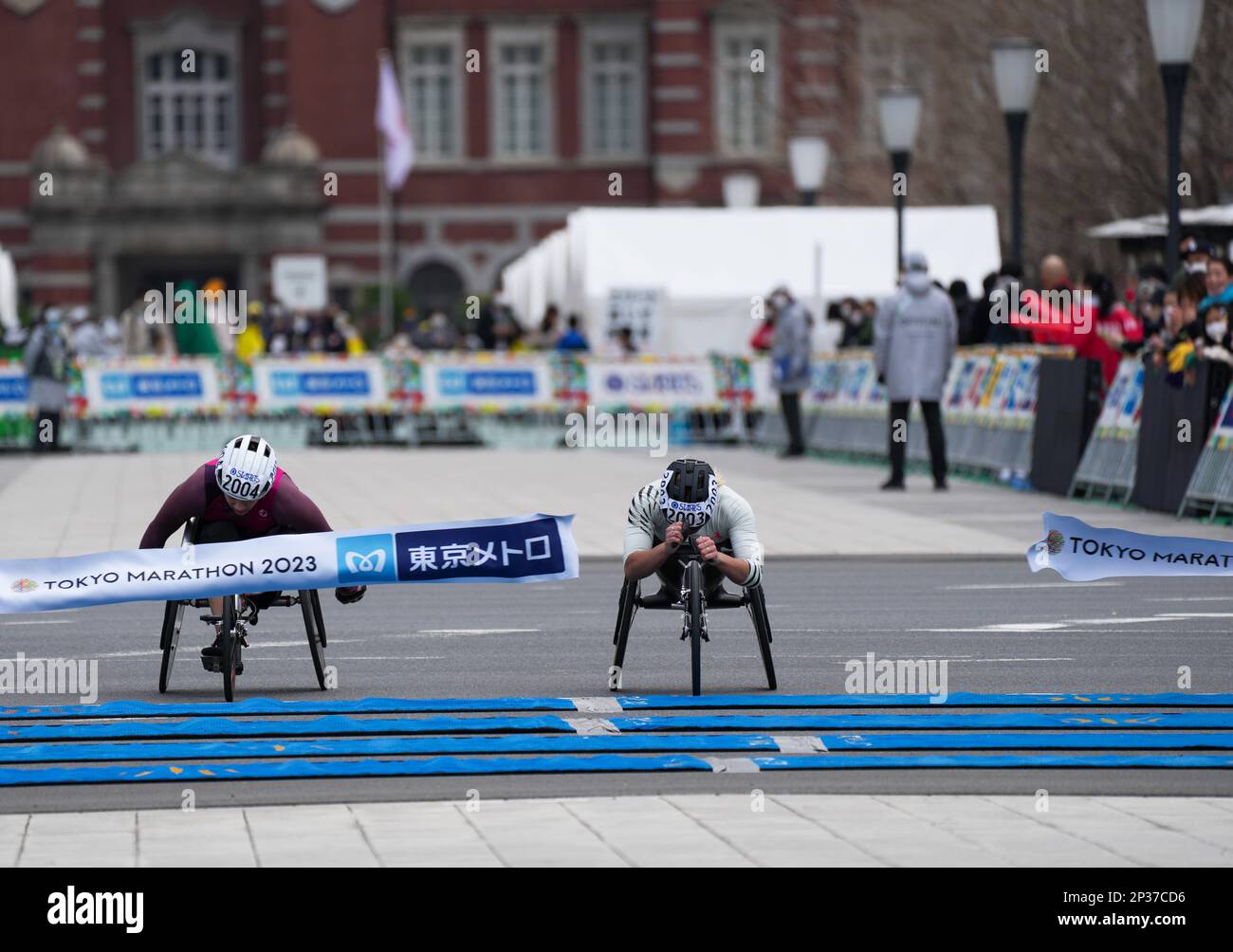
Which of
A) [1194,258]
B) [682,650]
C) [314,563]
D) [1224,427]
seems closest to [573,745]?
[314,563]

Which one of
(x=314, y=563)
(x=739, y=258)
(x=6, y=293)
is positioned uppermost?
(x=739, y=258)

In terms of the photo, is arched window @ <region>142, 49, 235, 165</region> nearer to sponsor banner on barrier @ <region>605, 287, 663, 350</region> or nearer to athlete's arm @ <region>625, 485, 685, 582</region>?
sponsor banner on barrier @ <region>605, 287, 663, 350</region>

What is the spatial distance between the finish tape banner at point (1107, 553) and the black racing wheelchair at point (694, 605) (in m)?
1.18

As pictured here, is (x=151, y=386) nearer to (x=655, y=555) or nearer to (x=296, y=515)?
(x=296, y=515)

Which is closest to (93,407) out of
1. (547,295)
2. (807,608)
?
(547,295)

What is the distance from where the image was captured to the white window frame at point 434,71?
6475 cm

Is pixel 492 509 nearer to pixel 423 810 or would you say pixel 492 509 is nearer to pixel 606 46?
pixel 423 810

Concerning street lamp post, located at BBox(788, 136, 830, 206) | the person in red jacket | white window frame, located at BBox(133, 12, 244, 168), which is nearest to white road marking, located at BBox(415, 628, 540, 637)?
the person in red jacket

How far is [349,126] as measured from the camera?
6369 centimetres

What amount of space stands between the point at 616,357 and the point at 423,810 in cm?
2781

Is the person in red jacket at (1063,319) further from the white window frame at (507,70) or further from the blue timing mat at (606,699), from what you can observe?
the white window frame at (507,70)

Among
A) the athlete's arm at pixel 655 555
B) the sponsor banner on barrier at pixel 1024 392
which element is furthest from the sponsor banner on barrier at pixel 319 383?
the athlete's arm at pixel 655 555

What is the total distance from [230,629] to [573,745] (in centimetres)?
192

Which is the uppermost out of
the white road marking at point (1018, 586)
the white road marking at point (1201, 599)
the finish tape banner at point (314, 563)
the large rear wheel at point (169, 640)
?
the finish tape banner at point (314, 563)
